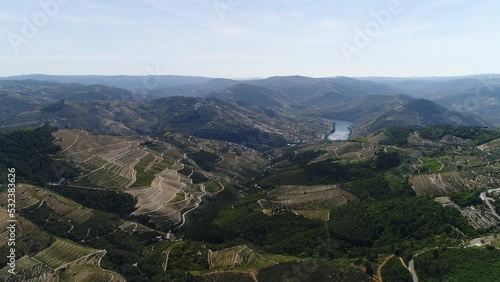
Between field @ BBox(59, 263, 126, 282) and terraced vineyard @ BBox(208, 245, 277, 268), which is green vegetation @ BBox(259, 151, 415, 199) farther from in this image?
field @ BBox(59, 263, 126, 282)

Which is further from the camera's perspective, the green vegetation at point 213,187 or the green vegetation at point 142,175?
the green vegetation at point 213,187

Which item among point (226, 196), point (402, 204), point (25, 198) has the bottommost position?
point (226, 196)

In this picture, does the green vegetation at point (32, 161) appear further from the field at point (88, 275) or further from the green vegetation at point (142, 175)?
the field at point (88, 275)

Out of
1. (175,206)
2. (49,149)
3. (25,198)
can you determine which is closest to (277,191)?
(175,206)

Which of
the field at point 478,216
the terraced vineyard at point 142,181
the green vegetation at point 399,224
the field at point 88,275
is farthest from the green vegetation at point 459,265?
the terraced vineyard at point 142,181

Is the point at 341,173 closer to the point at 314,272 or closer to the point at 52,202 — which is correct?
the point at 314,272

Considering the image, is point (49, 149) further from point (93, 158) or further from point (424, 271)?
point (424, 271)

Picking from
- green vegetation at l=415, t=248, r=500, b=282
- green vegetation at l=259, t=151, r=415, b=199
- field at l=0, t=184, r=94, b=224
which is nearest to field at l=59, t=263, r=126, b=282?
field at l=0, t=184, r=94, b=224
